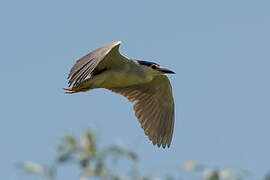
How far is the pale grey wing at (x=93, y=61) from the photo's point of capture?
18.5ft

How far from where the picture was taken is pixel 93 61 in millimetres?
5785

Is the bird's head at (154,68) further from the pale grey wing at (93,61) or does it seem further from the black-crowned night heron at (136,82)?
the pale grey wing at (93,61)

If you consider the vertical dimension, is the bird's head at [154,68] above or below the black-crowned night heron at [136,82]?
above

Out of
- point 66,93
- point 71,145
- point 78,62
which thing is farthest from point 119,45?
point 71,145

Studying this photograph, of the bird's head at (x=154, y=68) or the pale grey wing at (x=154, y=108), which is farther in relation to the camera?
the pale grey wing at (x=154, y=108)

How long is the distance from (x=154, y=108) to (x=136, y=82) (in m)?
1.47

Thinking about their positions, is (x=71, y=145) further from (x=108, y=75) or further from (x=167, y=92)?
(x=167, y=92)

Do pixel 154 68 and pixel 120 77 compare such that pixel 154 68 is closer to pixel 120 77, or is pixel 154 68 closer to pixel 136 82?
pixel 136 82

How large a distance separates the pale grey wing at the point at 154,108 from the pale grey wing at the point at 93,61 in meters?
1.48

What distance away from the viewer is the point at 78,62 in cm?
620

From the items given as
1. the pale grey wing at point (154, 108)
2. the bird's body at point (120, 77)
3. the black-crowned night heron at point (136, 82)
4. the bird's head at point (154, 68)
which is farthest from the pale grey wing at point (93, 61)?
the pale grey wing at point (154, 108)

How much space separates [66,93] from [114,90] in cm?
160

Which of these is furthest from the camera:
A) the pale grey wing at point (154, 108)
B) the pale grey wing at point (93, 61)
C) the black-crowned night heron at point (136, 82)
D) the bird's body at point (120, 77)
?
the pale grey wing at point (154, 108)

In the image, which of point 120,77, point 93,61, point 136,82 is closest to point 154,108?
point 136,82
